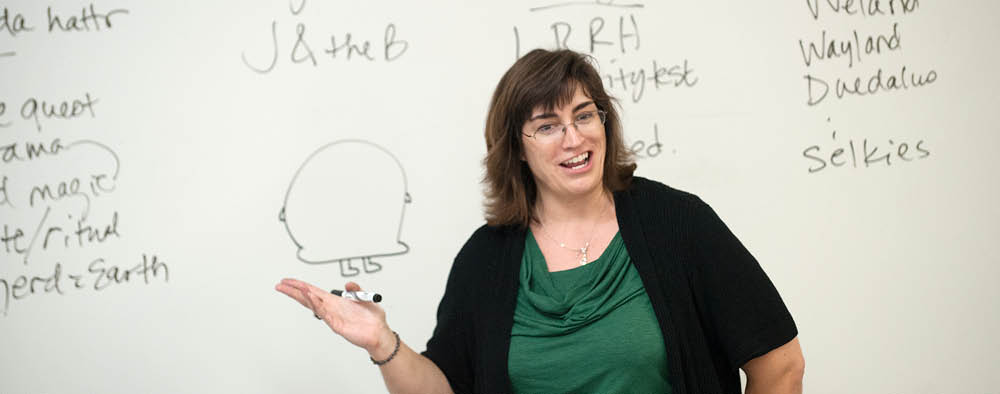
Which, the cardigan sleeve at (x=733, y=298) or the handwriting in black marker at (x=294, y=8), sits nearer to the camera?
the cardigan sleeve at (x=733, y=298)

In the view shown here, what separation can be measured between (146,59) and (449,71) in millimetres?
681

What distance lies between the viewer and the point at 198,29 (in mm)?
1702

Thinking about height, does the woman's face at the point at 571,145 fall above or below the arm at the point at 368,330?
above

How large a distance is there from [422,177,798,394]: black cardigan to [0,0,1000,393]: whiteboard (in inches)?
17.0

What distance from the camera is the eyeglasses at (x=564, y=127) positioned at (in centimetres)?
131

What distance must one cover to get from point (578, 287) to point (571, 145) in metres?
0.24

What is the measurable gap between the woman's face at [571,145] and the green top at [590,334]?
13 centimetres

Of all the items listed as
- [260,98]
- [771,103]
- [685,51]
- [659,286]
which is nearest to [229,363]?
[260,98]

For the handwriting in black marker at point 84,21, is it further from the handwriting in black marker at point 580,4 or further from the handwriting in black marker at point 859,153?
the handwriting in black marker at point 859,153

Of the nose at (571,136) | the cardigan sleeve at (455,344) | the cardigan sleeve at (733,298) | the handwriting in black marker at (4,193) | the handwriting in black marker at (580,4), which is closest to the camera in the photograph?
the cardigan sleeve at (733,298)

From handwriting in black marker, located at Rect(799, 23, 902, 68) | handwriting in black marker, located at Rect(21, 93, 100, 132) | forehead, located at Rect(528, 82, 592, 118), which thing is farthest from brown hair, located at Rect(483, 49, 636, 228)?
handwriting in black marker, located at Rect(21, 93, 100, 132)

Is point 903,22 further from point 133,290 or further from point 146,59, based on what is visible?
point 133,290

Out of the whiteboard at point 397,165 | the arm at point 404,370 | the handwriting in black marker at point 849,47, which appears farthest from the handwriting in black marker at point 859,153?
the arm at point 404,370

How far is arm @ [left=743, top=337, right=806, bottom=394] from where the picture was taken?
1202 millimetres
